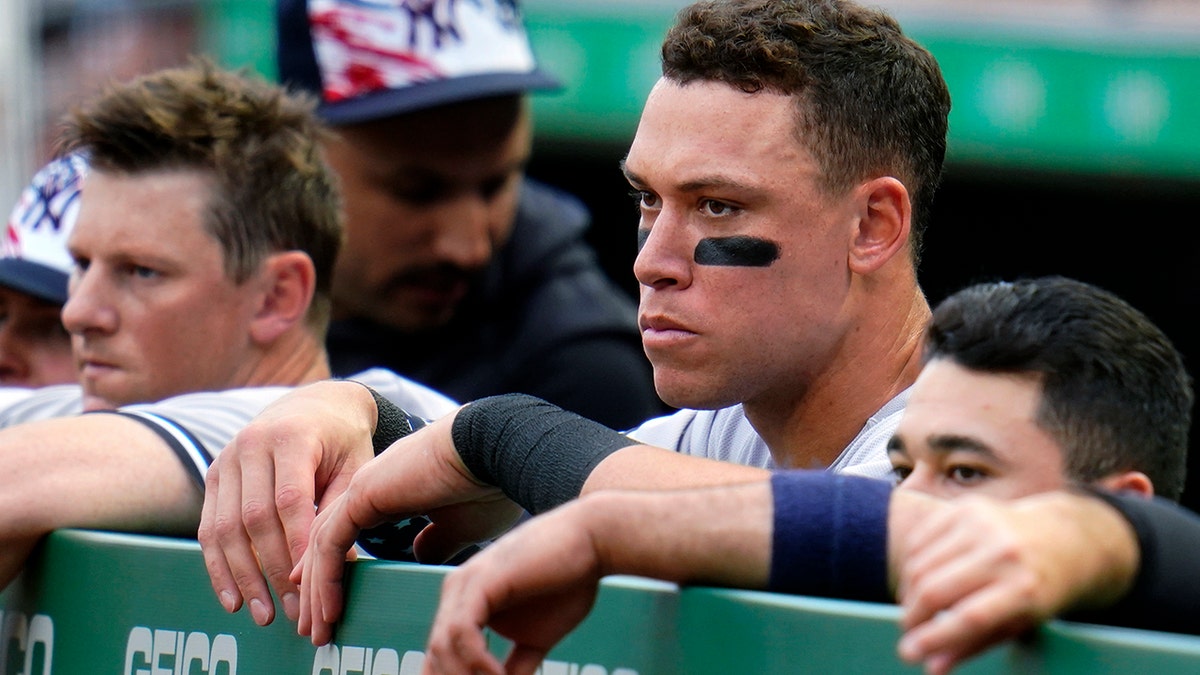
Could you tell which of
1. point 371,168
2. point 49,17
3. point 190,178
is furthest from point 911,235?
point 49,17

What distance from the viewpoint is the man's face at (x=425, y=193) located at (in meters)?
4.21

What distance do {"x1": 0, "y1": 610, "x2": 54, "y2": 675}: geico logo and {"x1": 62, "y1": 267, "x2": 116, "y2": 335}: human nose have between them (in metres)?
0.87

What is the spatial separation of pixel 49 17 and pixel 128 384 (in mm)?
6277

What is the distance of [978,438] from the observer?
1778mm

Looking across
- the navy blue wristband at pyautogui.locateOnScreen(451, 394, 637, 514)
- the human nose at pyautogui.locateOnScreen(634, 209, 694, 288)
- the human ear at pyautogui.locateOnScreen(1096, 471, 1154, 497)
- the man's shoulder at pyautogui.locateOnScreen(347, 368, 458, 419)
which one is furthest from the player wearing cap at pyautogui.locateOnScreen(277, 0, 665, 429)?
the human ear at pyautogui.locateOnScreen(1096, 471, 1154, 497)

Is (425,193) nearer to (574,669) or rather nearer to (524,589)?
(574,669)

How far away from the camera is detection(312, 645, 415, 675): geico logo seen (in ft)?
5.86

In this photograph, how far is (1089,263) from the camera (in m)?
8.13

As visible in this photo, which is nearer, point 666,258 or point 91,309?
point 666,258

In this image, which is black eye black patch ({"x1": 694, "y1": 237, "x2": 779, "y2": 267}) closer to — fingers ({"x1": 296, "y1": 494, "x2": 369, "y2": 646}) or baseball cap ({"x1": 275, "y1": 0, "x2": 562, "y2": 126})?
fingers ({"x1": 296, "y1": 494, "x2": 369, "y2": 646})

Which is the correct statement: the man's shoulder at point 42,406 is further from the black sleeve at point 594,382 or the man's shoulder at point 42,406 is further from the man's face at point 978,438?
the man's face at point 978,438

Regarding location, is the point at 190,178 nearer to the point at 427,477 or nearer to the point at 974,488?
the point at 427,477

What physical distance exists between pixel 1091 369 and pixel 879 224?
0.63m

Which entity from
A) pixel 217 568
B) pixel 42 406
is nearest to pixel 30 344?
pixel 42 406
